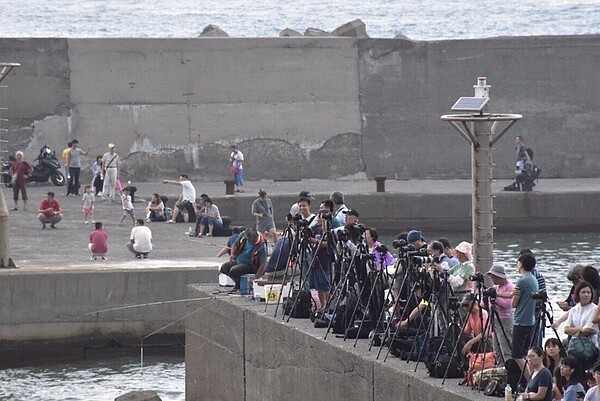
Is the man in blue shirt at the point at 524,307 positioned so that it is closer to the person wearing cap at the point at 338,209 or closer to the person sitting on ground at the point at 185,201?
the person wearing cap at the point at 338,209

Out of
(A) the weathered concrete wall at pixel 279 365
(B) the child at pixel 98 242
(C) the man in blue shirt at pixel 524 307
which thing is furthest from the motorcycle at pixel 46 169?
(C) the man in blue shirt at pixel 524 307

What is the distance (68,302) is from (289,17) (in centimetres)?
10217

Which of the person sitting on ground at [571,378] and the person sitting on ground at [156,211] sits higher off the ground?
the person sitting on ground at [156,211]

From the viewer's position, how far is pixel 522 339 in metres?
13.7

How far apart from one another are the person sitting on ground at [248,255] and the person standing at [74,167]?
17912mm

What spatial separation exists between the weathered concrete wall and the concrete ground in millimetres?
4969

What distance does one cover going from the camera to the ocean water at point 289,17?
367 ft

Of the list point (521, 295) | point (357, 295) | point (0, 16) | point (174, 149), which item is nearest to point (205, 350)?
point (357, 295)

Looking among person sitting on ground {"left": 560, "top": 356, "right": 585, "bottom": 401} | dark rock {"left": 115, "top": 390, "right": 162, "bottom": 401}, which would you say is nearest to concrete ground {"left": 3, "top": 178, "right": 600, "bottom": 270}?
dark rock {"left": 115, "top": 390, "right": 162, "bottom": 401}

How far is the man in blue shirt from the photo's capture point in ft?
44.8

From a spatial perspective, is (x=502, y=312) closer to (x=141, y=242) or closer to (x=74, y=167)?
(x=141, y=242)

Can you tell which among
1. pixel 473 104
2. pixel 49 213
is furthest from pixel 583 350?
pixel 49 213

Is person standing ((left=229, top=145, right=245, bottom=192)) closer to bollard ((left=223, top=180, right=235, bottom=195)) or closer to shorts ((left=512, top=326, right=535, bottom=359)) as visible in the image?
bollard ((left=223, top=180, right=235, bottom=195))

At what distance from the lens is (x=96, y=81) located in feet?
133
